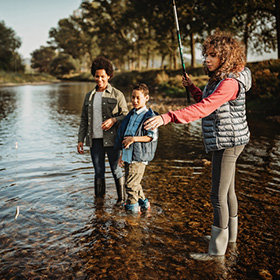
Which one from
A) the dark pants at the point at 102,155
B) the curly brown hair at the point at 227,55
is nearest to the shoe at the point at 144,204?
the dark pants at the point at 102,155

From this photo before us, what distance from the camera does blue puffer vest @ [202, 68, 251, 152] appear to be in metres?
3.19

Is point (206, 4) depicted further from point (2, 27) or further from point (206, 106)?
point (2, 27)

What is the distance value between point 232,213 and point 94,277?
1.65 m

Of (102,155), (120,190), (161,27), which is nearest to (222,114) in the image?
(102,155)

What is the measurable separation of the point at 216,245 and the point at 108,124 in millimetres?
2193

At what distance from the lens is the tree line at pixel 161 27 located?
25.5m

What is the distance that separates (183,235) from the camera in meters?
4.21

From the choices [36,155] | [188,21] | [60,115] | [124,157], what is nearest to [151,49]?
[188,21]

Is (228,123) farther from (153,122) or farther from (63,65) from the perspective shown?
(63,65)

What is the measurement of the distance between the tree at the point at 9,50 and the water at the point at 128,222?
172 ft

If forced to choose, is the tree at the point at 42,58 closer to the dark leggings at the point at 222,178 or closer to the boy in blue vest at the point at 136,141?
the boy in blue vest at the point at 136,141

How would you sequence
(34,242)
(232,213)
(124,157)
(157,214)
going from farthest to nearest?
(157,214)
(124,157)
(34,242)
(232,213)

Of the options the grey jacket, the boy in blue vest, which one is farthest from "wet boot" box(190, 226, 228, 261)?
the grey jacket

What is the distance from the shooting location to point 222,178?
3328 millimetres
